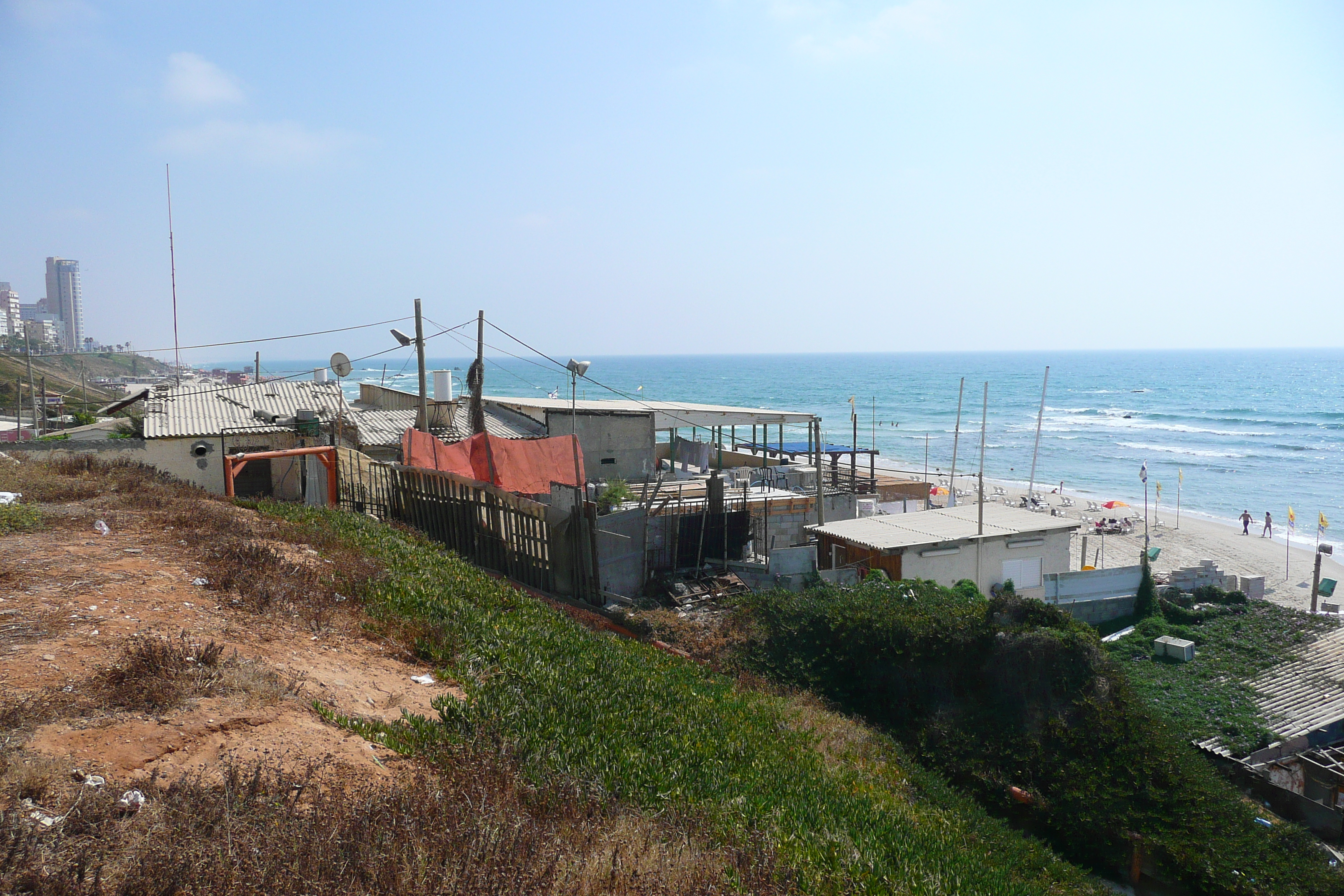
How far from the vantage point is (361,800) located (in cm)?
420

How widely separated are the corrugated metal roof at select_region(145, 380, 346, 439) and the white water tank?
2.99 metres

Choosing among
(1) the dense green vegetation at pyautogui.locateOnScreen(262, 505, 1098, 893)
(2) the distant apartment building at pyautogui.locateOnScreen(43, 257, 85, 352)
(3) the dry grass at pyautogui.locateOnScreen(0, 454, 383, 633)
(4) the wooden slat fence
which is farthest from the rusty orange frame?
(2) the distant apartment building at pyautogui.locateOnScreen(43, 257, 85, 352)

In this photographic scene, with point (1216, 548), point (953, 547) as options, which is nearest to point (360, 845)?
point (953, 547)

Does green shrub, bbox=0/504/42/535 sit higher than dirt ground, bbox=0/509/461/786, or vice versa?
green shrub, bbox=0/504/42/535

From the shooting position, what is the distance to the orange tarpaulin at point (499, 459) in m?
16.5

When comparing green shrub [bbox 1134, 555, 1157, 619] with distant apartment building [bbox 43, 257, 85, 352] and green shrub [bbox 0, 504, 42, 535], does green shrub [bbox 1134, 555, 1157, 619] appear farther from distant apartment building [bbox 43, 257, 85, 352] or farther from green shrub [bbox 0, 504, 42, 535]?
distant apartment building [bbox 43, 257, 85, 352]

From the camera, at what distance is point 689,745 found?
6.57 meters

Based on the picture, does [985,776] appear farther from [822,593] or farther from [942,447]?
[942,447]

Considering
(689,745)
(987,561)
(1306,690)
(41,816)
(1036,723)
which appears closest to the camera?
(41,816)

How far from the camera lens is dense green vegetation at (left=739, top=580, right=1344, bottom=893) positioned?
9.80 m

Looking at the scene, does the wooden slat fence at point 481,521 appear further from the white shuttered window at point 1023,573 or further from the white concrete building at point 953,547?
the white shuttered window at point 1023,573

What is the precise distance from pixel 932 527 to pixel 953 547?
3.34ft

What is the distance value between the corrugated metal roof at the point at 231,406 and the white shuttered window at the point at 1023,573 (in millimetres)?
17781

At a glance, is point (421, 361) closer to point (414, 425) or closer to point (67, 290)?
point (414, 425)
